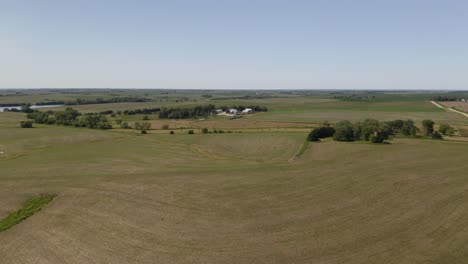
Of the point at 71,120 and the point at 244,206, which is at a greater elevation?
the point at 71,120

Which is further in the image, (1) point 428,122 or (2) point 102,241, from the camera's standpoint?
(1) point 428,122

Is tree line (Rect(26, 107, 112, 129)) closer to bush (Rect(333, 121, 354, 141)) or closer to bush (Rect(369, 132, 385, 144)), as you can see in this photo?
bush (Rect(333, 121, 354, 141))

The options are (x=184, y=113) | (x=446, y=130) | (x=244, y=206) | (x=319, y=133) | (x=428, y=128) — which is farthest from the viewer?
(x=184, y=113)

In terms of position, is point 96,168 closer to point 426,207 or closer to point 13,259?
point 13,259

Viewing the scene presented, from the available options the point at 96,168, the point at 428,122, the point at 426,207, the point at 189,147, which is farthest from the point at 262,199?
the point at 428,122

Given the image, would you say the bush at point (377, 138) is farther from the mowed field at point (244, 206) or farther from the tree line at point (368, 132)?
the mowed field at point (244, 206)

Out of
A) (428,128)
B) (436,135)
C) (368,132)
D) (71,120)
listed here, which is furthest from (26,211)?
(71,120)

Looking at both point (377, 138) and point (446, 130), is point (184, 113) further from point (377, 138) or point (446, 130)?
point (446, 130)
